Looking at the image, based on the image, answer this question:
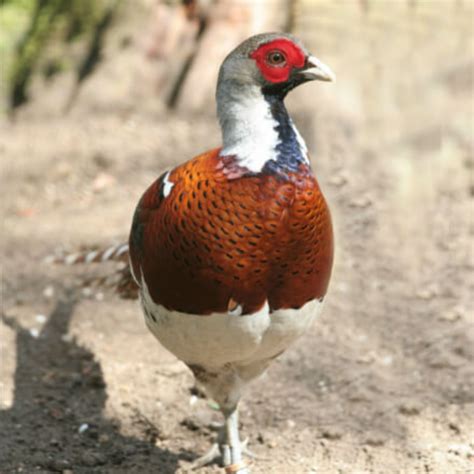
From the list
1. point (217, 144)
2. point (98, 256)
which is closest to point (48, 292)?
point (98, 256)

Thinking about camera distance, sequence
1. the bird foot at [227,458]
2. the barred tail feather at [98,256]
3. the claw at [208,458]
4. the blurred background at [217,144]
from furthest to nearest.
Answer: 1. the barred tail feather at [98,256]
2. the blurred background at [217,144]
3. the claw at [208,458]
4. the bird foot at [227,458]

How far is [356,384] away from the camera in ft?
14.3

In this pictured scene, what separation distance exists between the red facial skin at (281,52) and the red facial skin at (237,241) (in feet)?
1.04

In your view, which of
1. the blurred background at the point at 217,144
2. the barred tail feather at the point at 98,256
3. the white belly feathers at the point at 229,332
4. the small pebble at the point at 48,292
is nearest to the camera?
the white belly feathers at the point at 229,332

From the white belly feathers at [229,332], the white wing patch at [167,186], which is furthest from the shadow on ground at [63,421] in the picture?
the white wing patch at [167,186]

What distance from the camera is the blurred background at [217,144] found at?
3994mm

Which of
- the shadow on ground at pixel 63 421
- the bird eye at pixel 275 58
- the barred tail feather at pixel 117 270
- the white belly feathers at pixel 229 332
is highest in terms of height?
the bird eye at pixel 275 58

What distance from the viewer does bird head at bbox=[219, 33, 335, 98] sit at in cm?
295

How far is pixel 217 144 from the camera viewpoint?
6375 mm

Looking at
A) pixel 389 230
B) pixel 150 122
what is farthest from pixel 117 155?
pixel 389 230

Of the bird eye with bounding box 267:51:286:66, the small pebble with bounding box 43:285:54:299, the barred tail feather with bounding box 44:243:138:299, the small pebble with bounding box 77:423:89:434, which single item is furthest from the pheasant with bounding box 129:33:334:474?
the small pebble with bounding box 43:285:54:299

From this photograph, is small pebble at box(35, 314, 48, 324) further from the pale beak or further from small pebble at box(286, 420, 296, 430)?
the pale beak

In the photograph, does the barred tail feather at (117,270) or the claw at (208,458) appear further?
the barred tail feather at (117,270)

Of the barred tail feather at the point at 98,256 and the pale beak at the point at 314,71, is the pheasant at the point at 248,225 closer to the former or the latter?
the pale beak at the point at 314,71
